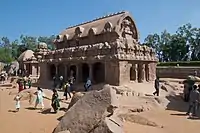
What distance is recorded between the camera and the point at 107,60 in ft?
66.1

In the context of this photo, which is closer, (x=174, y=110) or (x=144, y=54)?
(x=174, y=110)

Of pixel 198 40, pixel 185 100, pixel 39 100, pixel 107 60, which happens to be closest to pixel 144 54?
pixel 107 60

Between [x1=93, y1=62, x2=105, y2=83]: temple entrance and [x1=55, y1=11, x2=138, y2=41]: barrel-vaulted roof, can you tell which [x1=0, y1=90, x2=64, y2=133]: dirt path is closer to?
[x1=93, y1=62, x2=105, y2=83]: temple entrance

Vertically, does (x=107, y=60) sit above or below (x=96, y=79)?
above

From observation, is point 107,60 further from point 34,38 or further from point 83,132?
point 34,38

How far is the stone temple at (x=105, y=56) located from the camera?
787 inches

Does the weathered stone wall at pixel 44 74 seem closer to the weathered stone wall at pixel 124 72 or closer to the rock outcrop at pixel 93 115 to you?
the weathered stone wall at pixel 124 72

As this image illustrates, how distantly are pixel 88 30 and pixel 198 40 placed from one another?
1266 inches

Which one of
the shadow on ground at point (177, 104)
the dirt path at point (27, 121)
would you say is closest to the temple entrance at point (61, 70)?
the dirt path at point (27, 121)

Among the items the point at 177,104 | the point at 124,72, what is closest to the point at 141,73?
the point at 124,72

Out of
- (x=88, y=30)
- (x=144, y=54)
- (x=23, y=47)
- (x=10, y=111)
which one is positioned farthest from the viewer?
(x=23, y=47)

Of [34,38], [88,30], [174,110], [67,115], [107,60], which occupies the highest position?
[34,38]

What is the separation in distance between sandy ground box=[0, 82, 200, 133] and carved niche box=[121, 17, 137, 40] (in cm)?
1268

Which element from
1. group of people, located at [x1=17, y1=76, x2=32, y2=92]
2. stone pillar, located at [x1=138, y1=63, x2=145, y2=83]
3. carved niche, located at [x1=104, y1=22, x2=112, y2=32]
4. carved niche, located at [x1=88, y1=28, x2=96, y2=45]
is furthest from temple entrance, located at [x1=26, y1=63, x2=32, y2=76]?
stone pillar, located at [x1=138, y1=63, x2=145, y2=83]
